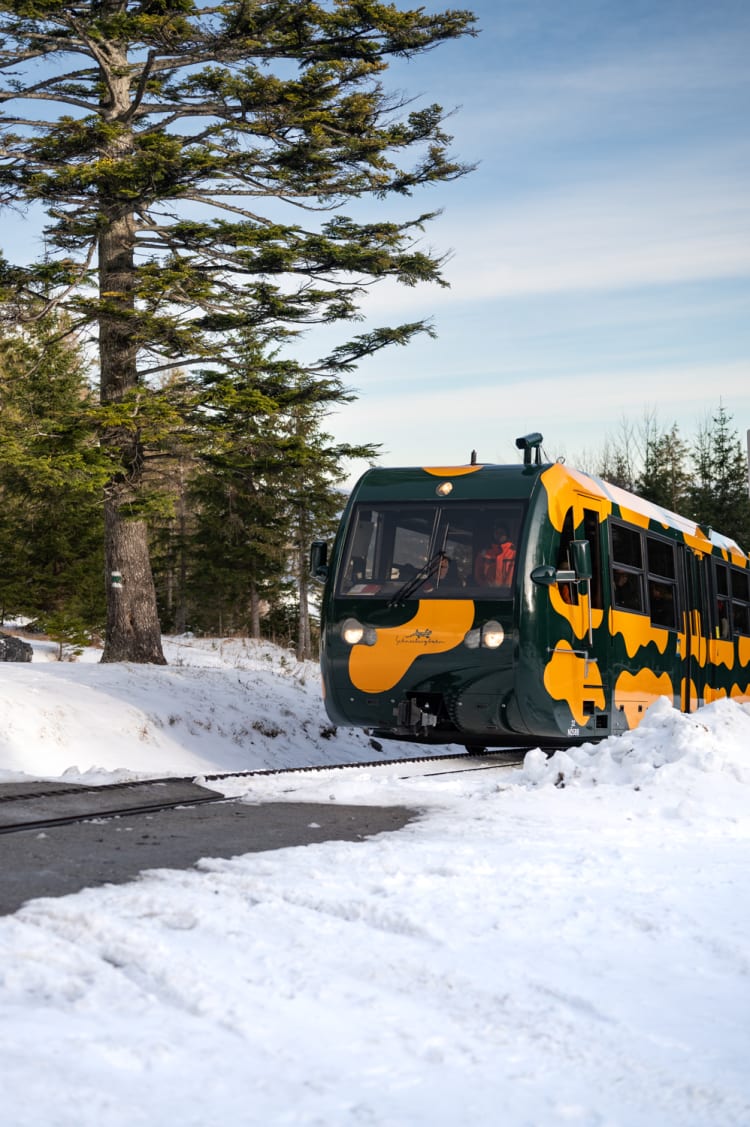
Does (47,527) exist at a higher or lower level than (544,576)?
higher

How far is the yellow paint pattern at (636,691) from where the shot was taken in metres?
13.9

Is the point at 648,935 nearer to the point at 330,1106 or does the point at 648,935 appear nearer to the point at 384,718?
the point at 330,1106

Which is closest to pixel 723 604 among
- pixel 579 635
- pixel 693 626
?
pixel 693 626

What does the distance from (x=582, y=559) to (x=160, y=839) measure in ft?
21.3

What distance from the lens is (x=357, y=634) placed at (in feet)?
41.9

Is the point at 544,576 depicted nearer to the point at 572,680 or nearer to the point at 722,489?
the point at 572,680

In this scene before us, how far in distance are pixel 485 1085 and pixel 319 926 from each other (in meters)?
1.68

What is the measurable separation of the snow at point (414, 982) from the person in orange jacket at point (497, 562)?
389 cm

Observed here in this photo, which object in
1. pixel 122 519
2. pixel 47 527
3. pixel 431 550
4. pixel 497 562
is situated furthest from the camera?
pixel 47 527

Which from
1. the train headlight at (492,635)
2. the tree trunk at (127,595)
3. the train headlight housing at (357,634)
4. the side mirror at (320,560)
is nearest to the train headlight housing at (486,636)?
the train headlight at (492,635)

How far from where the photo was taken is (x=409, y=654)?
12484 millimetres

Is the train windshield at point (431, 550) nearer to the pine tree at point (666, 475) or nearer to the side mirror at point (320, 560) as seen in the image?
the side mirror at point (320, 560)

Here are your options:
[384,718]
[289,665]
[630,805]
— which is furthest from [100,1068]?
[289,665]

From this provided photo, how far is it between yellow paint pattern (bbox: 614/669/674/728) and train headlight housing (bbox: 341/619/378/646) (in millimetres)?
2922
